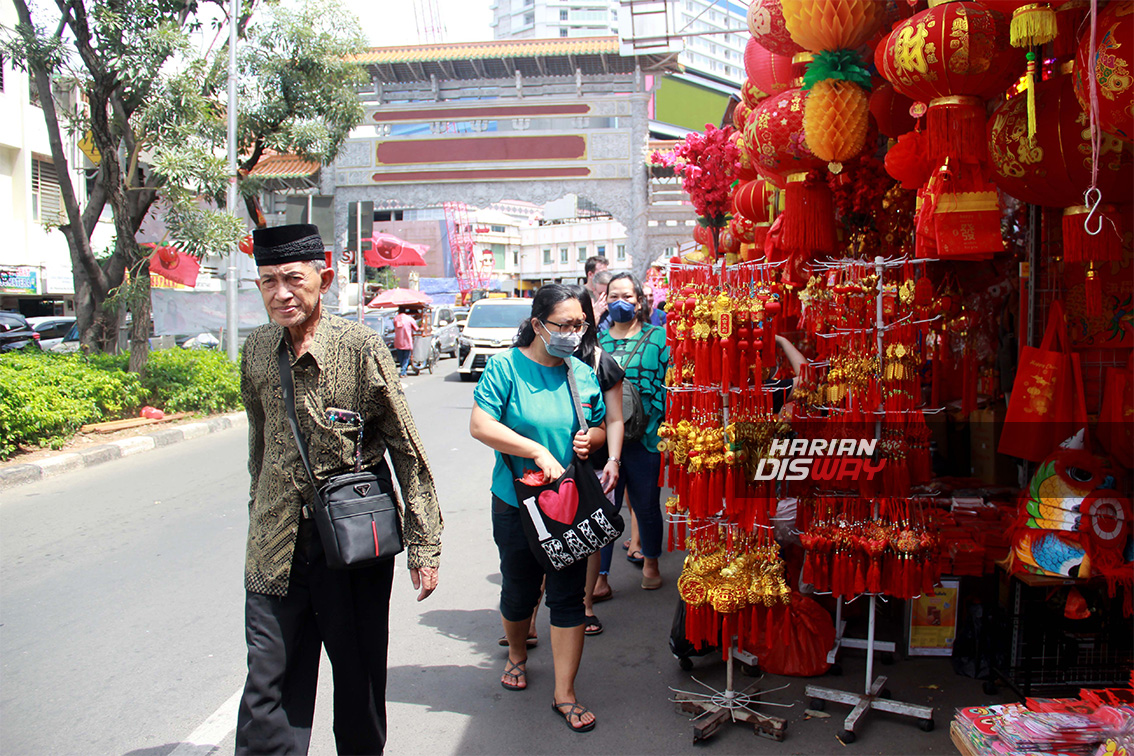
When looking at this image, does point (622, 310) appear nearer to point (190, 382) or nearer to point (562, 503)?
point (562, 503)

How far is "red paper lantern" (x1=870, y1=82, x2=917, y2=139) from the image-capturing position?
3.47m

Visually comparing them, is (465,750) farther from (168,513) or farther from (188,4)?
(188,4)

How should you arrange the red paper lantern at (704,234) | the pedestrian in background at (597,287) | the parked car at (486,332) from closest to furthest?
the pedestrian in background at (597,287) → the red paper lantern at (704,234) → the parked car at (486,332)

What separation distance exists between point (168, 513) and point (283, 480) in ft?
15.4

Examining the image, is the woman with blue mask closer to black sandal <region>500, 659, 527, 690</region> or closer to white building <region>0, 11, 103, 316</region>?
black sandal <region>500, 659, 527, 690</region>

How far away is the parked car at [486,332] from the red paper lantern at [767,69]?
1146cm

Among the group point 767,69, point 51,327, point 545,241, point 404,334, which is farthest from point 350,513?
point 545,241

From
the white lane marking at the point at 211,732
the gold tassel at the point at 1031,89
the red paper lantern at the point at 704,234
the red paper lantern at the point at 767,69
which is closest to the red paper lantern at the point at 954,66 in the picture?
the gold tassel at the point at 1031,89

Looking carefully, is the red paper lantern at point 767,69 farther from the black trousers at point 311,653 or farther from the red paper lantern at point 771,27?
the black trousers at point 311,653

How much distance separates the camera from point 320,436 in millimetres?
2381

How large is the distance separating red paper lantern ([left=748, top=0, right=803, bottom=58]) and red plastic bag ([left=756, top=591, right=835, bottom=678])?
2.42 metres

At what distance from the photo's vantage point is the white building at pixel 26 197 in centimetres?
1956

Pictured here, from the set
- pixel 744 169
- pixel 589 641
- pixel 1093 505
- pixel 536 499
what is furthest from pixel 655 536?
pixel 744 169

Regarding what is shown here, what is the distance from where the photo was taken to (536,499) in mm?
2959
